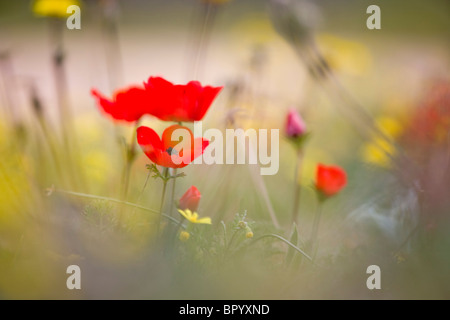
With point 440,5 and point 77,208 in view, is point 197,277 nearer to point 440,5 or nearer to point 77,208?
point 77,208

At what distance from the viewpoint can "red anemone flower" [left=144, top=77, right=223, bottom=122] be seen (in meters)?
0.46

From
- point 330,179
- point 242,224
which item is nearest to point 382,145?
point 330,179

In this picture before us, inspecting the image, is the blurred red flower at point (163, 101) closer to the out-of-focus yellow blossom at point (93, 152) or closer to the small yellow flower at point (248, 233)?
→ the small yellow flower at point (248, 233)

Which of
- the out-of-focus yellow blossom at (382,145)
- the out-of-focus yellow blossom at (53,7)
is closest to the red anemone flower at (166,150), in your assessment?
the out-of-focus yellow blossom at (53,7)

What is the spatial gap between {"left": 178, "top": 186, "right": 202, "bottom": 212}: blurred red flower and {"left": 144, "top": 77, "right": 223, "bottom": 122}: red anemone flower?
0.21ft

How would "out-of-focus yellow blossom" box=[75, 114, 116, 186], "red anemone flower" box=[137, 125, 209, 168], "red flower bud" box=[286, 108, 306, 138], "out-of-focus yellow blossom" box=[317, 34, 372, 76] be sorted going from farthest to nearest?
"out-of-focus yellow blossom" box=[317, 34, 372, 76], "out-of-focus yellow blossom" box=[75, 114, 116, 186], "red flower bud" box=[286, 108, 306, 138], "red anemone flower" box=[137, 125, 209, 168]

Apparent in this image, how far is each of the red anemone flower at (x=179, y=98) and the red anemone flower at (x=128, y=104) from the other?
1 centimetres

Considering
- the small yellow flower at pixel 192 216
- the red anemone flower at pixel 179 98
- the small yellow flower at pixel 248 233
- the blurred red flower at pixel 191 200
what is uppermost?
the red anemone flower at pixel 179 98

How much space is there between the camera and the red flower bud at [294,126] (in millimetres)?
561

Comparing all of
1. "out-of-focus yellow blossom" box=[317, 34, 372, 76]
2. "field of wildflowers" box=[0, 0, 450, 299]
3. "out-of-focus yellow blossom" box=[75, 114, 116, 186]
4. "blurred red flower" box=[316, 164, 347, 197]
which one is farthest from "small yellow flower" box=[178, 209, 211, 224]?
"out-of-focus yellow blossom" box=[317, 34, 372, 76]

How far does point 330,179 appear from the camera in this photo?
21.5 inches

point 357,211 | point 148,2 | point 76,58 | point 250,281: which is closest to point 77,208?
point 250,281

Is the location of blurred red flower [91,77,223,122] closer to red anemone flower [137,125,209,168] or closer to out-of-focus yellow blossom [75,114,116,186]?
red anemone flower [137,125,209,168]

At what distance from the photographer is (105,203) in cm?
50
